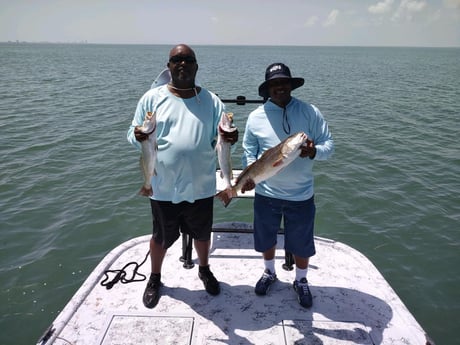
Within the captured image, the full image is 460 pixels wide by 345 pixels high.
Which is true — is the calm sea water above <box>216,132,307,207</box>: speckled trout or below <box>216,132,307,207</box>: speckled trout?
below

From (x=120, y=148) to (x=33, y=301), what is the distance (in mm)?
8324

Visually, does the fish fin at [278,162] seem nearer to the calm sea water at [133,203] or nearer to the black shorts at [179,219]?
the black shorts at [179,219]

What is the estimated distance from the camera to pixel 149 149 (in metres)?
3.50

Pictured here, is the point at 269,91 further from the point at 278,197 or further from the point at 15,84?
the point at 15,84

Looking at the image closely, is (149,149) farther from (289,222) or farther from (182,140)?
(289,222)

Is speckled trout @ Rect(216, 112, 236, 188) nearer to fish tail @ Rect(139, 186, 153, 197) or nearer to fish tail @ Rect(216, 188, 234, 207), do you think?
fish tail @ Rect(216, 188, 234, 207)

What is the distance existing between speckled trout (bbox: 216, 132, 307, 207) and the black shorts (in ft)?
1.17

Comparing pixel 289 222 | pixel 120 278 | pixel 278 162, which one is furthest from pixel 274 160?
pixel 120 278

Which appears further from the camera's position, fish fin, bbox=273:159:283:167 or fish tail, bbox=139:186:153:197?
fish tail, bbox=139:186:153:197

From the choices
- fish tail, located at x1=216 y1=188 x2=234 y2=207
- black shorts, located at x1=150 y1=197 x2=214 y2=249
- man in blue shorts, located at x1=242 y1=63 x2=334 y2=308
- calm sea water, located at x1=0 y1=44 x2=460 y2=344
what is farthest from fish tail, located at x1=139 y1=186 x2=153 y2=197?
calm sea water, located at x1=0 y1=44 x2=460 y2=344

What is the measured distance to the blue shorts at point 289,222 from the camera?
4051mm

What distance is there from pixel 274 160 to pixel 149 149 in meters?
1.28

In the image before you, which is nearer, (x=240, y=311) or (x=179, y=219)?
(x=240, y=311)

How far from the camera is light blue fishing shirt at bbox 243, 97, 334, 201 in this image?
387 cm
